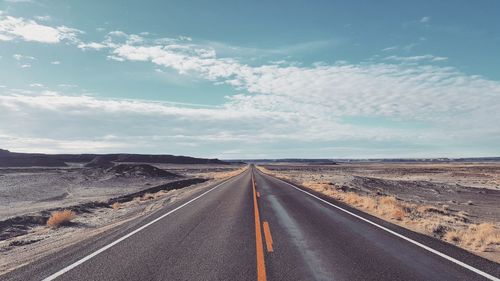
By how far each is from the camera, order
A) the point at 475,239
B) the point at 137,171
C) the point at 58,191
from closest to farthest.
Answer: the point at 475,239
the point at 58,191
the point at 137,171

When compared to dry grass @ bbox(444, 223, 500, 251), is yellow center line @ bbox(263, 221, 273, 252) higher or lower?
higher

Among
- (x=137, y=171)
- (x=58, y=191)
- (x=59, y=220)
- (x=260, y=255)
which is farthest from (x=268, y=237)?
(x=137, y=171)

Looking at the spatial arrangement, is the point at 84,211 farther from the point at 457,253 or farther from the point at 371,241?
the point at 457,253

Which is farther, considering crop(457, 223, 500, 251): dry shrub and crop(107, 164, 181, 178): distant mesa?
crop(107, 164, 181, 178): distant mesa

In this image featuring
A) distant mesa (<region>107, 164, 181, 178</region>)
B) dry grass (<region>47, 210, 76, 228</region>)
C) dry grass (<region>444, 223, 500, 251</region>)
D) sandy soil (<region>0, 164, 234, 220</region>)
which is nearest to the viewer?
dry grass (<region>444, 223, 500, 251</region>)

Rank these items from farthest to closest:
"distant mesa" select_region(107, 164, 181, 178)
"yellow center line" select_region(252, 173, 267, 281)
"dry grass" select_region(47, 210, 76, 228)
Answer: "distant mesa" select_region(107, 164, 181, 178), "dry grass" select_region(47, 210, 76, 228), "yellow center line" select_region(252, 173, 267, 281)

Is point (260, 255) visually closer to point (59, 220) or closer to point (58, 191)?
point (59, 220)

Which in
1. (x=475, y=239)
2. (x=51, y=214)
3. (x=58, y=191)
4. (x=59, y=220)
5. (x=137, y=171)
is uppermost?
(x=137, y=171)

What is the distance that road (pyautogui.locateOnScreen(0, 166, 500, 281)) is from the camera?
23.8 ft

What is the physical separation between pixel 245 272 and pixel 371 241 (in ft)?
14.7

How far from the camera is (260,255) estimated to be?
859 centimetres

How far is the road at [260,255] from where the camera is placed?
7.25 metres

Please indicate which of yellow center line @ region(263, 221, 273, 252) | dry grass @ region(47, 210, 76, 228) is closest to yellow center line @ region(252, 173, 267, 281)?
yellow center line @ region(263, 221, 273, 252)

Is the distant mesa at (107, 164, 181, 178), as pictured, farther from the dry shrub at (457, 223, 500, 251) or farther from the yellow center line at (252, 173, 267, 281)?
the dry shrub at (457, 223, 500, 251)
